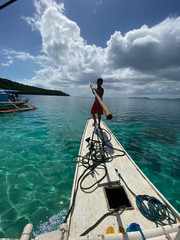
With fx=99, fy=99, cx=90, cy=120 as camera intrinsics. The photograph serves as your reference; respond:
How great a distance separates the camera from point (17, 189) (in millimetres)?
3443

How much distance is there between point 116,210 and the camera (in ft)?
6.59

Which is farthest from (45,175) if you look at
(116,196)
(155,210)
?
(155,210)

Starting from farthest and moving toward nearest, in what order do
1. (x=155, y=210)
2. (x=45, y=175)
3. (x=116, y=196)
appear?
(x=45, y=175)
(x=116, y=196)
(x=155, y=210)

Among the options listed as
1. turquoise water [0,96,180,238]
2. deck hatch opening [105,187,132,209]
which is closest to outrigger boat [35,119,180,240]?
deck hatch opening [105,187,132,209]

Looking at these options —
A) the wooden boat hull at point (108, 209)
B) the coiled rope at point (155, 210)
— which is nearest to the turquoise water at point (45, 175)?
the wooden boat hull at point (108, 209)

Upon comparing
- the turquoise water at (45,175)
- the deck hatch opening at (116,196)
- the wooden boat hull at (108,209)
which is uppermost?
the wooden boat hull at (108,209)

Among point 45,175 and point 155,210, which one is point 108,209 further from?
point 45,175

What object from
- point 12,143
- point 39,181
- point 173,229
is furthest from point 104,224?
point 12,143

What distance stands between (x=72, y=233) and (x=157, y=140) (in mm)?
8253

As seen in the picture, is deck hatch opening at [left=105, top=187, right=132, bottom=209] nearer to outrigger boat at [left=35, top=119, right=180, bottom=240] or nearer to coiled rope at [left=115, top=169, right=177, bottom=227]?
outrigger boat at [left=35, top=119, right=180, bottom=240]

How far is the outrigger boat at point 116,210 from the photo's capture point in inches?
59.1

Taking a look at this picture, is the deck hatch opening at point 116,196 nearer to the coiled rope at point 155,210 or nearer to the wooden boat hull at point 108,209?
the wooden boat hull at point 108,209

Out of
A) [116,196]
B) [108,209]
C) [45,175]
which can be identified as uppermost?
[108,209]

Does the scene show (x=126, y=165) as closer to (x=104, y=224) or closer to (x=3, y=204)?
(x=104, y=224)
